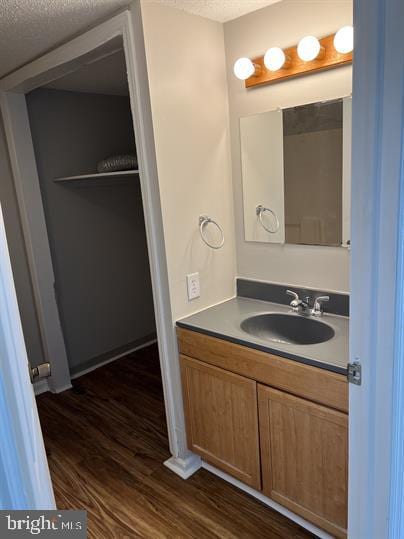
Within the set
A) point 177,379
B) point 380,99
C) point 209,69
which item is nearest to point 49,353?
point 177,379

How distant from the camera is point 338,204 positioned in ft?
6.01

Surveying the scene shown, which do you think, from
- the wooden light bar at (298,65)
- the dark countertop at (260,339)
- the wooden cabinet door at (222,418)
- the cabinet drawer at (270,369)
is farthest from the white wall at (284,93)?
the wooden cabinet door at (222,418)

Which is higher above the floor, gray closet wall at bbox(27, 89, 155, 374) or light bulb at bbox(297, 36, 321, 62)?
light bulb at bbox(297, 36, 321, 62)

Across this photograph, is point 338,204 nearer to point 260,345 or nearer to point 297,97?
point 297,97

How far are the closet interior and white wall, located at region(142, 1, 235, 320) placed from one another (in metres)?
0.92

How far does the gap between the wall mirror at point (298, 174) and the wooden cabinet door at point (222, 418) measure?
76 cm

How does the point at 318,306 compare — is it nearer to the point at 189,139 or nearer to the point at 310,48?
the point at 189,139

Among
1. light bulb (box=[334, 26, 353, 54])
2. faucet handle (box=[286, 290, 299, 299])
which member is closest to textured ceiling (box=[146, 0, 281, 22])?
light bulb (box=[334, 26, 353, 54])

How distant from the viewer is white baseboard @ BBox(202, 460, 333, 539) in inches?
69.5

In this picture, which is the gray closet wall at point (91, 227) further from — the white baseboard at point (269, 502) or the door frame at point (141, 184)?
the white baseboard at point (269, 502)

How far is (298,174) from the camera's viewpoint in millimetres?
1948

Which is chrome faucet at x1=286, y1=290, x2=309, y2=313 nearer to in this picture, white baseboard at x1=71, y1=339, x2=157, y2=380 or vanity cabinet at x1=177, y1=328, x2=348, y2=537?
vanity cabinet at x1=177, y1=328, x2=348, y2=537

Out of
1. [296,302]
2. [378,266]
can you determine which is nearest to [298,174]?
[296,302]

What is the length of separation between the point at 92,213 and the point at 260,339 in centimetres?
207
